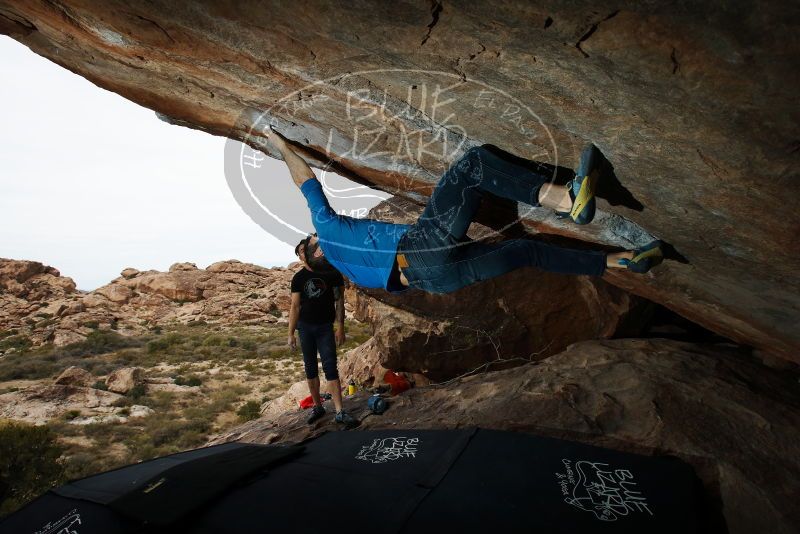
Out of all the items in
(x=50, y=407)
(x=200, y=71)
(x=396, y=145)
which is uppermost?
(x=200, y=71)

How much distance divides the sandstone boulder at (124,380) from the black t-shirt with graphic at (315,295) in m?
13.1

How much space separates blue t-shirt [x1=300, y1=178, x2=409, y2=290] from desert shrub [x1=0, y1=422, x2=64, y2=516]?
28.8 feet

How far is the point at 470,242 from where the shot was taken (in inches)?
137

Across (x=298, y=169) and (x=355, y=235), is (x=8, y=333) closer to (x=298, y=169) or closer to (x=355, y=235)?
(x=298, y=169)

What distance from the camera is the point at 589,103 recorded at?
258 cm

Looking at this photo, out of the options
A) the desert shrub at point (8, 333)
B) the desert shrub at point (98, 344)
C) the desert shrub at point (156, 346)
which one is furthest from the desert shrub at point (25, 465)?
the desert shrub at point (8, 333)

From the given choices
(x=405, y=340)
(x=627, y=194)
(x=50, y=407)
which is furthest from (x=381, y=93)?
(x=50, y=407)

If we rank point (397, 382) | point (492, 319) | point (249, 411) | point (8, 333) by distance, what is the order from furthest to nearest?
point (8, 333), point (249, 411), point (397, 382), point (492, 319)

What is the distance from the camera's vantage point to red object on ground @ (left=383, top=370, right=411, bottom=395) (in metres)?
7.49

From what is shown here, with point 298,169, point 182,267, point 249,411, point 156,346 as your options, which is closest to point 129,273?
point 182,267

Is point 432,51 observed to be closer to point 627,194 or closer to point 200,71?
point 627,194

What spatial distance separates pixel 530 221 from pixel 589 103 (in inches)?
92.7

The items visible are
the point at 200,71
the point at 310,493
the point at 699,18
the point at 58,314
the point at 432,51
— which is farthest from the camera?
the point at 58,314

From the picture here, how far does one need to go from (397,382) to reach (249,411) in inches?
305
